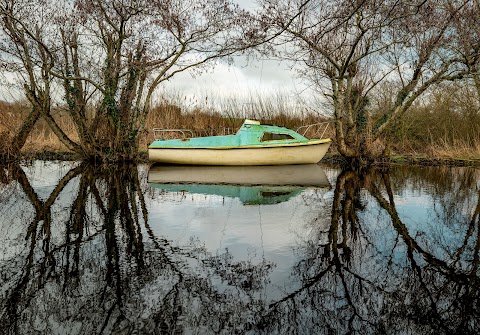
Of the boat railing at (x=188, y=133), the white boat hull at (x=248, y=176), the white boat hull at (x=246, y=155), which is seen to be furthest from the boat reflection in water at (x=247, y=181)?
the boat railing at (x=188, y=133)

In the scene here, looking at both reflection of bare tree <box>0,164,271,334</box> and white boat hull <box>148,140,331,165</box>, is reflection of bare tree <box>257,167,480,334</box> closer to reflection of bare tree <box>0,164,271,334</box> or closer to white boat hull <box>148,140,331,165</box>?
reflection of bare tree <box>0,164,271,334</box>

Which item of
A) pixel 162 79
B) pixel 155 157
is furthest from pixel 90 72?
pixel 155 157

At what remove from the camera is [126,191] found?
845cm

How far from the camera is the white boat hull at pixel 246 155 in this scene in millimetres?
13836

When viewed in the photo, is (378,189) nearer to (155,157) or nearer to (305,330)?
(305,330)

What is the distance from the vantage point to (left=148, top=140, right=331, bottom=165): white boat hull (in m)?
13.8

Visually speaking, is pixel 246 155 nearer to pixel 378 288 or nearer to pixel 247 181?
pixel 247 181

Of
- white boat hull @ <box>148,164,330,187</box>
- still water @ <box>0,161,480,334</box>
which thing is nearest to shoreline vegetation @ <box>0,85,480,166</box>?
white boat hull @ <box>148,164,330,187</box>

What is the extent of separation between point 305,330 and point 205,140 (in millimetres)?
11463

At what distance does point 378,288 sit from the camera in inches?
139

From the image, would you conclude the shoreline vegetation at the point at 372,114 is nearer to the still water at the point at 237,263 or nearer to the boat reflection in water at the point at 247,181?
the boat reflection in water at the point at 247,181

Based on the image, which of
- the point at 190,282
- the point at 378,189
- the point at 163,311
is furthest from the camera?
the point at 378,189

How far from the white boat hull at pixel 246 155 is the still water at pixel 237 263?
222 inches

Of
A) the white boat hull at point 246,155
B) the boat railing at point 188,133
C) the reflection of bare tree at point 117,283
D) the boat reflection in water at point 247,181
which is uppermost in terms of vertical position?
the boat railing at point 188,133
